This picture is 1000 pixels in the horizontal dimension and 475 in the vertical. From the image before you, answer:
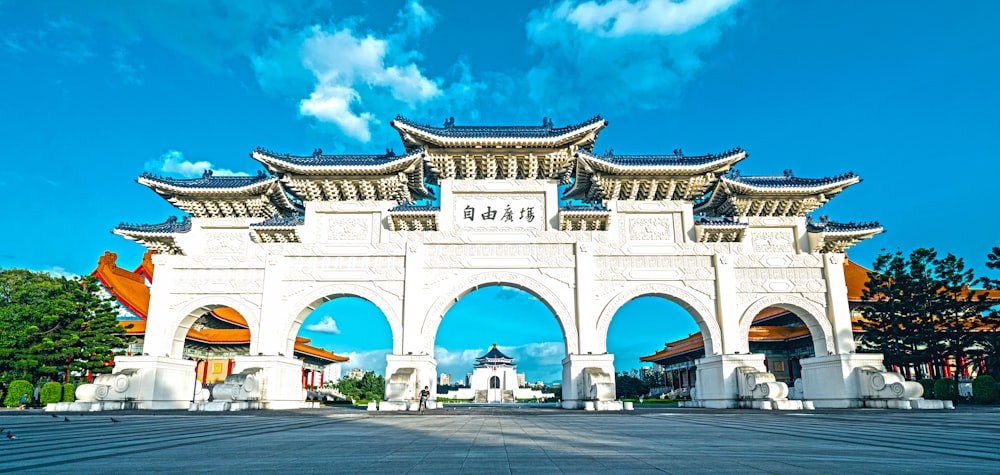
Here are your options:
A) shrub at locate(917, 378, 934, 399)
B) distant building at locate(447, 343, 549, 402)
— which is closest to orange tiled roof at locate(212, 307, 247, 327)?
shrub at locate(917, 378, 934, 399)

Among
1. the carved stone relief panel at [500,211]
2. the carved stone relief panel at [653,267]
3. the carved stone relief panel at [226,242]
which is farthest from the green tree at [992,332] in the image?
the carved stone relief panel at [226,242]

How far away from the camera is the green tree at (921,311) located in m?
20.8

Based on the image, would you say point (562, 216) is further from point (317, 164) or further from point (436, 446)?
point (436, 446)

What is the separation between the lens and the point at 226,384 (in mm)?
16984

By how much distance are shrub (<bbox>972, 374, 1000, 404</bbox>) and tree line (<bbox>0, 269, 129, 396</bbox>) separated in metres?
31.3

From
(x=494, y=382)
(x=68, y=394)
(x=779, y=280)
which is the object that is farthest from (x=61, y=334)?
(x=494, y=382)

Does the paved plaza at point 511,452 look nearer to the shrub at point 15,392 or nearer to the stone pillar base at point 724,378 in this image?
the stone pillar base at point 724,378

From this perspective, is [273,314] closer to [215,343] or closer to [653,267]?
[215,343]

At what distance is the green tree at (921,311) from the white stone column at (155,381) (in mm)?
24713

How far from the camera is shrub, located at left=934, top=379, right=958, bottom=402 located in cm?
2055

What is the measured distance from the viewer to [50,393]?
63.9 ft

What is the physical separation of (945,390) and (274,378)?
76.0 feet

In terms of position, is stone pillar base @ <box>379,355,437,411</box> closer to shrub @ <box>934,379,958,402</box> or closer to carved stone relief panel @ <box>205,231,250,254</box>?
carved stone relief panel @ <box>205,231,250,254</box>

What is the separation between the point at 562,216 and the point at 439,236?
13.4 ft
